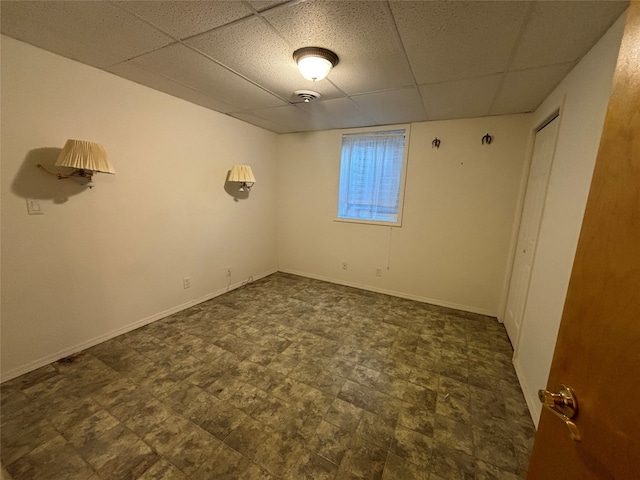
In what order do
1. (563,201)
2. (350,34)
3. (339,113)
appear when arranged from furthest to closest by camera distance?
(339,113) → (563,201) → (350,34)

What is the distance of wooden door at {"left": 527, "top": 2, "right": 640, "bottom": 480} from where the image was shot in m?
0.48

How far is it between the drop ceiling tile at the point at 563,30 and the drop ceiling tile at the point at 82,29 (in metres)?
2.18

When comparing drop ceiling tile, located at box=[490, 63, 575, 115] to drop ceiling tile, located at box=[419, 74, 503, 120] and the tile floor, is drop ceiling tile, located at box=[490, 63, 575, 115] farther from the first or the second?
the tile floor

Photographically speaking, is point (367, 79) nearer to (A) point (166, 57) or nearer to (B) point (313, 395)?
(A) point (166, 57)

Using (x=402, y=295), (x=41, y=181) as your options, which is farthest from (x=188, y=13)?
(x=402, y=295)

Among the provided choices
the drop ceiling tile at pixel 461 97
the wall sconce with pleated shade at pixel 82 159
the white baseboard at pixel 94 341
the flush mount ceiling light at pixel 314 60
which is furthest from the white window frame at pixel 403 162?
the wall sconce with pleated shade at pixel 82 159

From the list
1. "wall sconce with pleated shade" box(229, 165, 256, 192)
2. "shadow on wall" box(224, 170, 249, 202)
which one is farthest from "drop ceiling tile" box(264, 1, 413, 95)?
"shadow on wall" box(224, 170, 249, 202)

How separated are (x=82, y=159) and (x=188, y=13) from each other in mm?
1303

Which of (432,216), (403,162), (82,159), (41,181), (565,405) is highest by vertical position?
(403,162)

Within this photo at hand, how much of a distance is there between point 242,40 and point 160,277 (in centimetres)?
241

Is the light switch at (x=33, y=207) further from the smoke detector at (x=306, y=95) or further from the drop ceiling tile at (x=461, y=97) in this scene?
the drop ceiling tile at (x=461, y=97)

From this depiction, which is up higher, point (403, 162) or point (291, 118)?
point (291, 118)

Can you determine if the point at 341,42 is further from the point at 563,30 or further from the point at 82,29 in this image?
the point at 82,29

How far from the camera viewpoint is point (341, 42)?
157 cm
